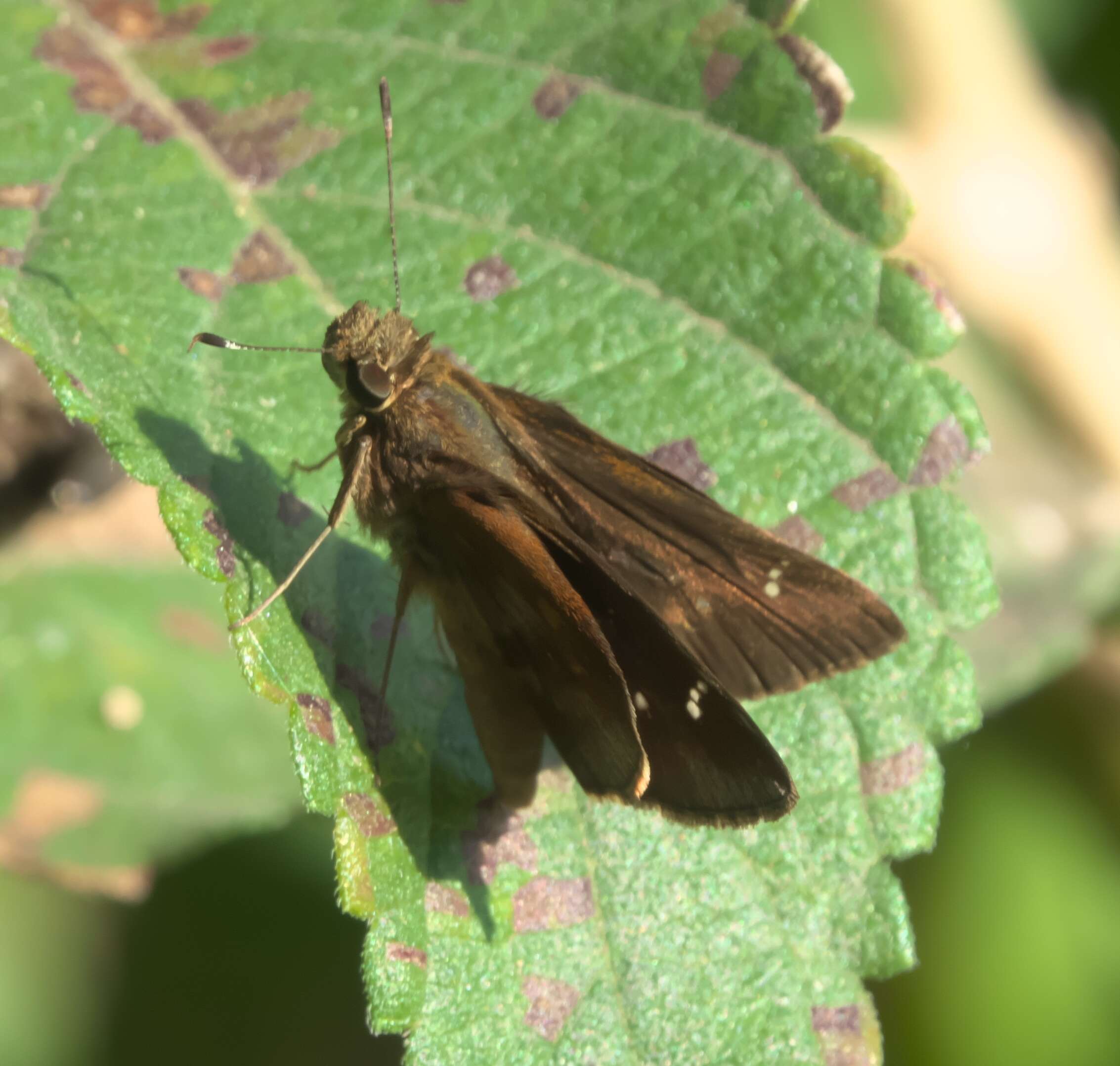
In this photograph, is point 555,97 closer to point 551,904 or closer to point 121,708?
point 551,904

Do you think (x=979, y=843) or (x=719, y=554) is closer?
(x=719, y=554)

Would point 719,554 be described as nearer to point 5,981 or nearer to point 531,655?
point 531,655

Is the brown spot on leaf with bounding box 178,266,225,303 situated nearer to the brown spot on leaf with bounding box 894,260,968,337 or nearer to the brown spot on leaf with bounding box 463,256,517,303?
the brown spot on leaf with bounding box 463,256,517,303

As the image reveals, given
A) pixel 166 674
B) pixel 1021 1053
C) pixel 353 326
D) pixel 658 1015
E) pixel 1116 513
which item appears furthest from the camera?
pixel 1116 513

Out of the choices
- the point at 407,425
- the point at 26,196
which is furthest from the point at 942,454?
the point at 26,196

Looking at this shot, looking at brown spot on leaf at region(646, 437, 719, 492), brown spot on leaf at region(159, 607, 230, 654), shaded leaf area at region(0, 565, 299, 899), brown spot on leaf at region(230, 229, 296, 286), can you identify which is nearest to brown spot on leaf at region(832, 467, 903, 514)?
brown spot on leaf at region(646, 437, 719, 492)

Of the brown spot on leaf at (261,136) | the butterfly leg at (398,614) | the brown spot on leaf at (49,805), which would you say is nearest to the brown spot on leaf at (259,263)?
the brown spot on leaf at (261,136)

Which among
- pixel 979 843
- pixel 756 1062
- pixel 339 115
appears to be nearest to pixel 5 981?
pixel 756 1062
